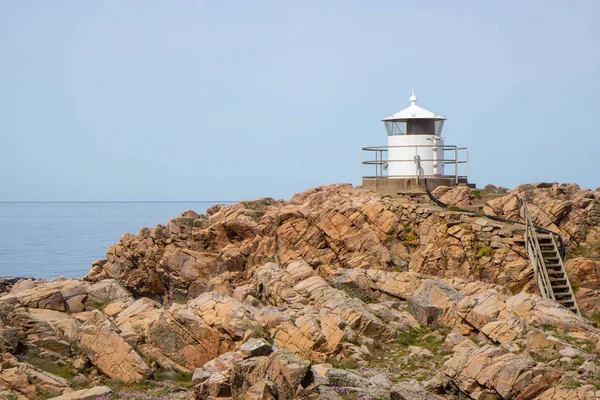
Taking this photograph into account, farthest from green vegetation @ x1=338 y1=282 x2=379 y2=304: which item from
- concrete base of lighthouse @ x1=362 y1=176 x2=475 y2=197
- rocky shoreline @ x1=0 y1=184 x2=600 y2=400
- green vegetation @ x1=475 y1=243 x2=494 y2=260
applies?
concrete base of lighthouse @ x1=362 y1=176 x2=475 y2=197

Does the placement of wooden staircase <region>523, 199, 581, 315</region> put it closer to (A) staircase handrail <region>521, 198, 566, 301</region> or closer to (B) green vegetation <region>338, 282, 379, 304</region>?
(A) staircase handrail <region>521, 198, 566, 301</region>

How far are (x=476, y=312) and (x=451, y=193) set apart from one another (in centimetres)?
1199

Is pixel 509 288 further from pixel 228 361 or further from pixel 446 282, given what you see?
pixel 228 361

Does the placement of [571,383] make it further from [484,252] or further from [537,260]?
[484,252]

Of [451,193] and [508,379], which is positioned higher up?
[451,193]

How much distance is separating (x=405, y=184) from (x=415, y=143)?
240cm

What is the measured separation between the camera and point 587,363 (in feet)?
71.2

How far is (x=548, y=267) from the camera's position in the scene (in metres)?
33.0

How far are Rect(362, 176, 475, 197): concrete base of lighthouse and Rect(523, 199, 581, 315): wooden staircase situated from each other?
648 cm

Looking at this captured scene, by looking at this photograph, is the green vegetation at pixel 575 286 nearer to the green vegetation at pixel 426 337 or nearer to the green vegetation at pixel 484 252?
the green vegetation at pixel 484 252

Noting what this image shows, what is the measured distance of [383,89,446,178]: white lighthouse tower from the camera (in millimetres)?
40594

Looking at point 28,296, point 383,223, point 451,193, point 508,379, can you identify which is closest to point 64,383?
point 28,296

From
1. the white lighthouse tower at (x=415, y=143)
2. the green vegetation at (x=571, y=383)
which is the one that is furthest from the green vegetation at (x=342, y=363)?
the white lighthouse tower at (x=415, y=143)

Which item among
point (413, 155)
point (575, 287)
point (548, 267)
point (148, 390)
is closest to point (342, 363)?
point (148, 390)
